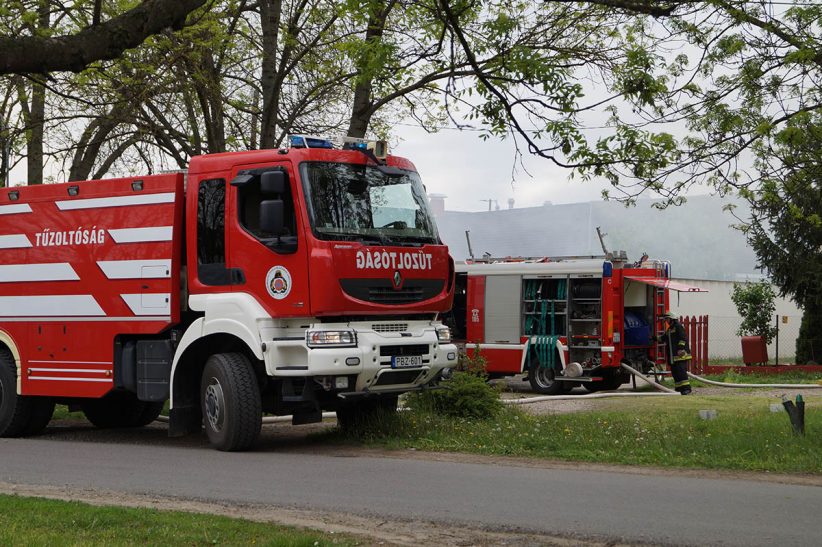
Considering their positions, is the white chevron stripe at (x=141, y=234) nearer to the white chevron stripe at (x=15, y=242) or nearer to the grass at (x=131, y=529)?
the white chevron stripe at (x=15, y=242)

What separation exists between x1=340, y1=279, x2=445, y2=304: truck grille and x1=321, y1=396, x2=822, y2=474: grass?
5.62 feet

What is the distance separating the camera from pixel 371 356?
1209 centimetres

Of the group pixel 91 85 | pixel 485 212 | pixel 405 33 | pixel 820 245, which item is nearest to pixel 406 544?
pixel 405 33

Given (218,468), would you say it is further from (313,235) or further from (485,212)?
(485,212)

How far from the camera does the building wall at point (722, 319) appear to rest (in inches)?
1580

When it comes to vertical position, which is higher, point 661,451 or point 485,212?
point 485,212

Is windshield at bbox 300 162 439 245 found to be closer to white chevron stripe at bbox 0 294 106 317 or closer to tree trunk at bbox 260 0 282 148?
white chevron stripe at bbox 0 294 106 317

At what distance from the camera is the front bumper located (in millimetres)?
11859

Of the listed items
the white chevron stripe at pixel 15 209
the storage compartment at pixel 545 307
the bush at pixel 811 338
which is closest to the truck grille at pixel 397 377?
the white chevron stripe at pixel 15 209

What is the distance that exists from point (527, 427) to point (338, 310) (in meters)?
3.10

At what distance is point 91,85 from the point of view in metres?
18.4

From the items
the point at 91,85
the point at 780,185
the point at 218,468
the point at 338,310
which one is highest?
the point at 91,85

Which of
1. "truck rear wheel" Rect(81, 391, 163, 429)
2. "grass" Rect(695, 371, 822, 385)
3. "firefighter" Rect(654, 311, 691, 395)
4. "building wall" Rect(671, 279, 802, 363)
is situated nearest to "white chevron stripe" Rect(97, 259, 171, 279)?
"truck rear wheel" Rect(81, 391, 163, 429)

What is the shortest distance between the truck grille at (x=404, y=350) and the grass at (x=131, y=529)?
13.8 ft
